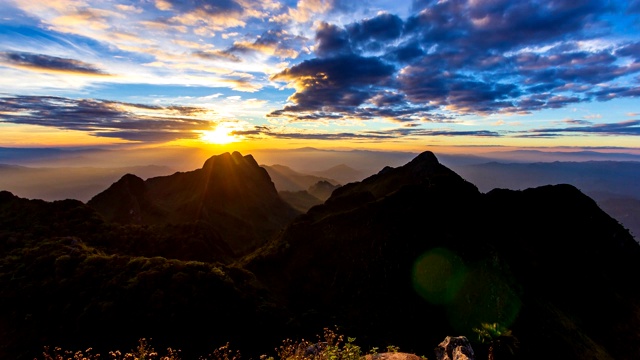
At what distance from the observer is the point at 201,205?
158375 millimetres

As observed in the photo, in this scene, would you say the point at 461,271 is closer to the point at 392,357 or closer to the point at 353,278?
the point at 353,278

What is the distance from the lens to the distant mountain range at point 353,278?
41.9 meters

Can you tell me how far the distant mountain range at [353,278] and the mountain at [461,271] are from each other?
28 cm

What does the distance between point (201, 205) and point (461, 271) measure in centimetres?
12733

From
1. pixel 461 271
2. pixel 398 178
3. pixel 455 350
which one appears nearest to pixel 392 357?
pixel 455 350

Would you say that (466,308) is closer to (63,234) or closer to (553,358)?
(553,358)

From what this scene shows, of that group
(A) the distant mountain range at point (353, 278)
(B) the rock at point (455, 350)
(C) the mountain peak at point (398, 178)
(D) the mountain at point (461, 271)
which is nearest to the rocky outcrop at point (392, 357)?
(B) the rock at point (455, 350)

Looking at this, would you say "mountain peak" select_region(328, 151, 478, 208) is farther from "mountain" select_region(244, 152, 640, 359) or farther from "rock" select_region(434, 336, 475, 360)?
"rock" select_region(434, 336, 475, 360)

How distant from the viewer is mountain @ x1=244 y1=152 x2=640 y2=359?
5706 cm

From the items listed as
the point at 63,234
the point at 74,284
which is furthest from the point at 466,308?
the point at 63,234

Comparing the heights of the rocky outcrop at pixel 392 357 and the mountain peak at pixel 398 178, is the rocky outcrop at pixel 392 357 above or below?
above

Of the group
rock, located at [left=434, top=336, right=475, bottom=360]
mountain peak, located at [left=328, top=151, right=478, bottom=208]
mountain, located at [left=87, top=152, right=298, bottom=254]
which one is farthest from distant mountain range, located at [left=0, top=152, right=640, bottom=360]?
mountain, located at [left=87, top=152, right=298, bottom=254]

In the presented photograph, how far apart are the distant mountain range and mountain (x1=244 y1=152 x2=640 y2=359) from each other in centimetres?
28

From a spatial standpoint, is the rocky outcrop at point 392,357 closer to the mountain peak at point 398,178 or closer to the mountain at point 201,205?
the mountain peak at point 398,178
